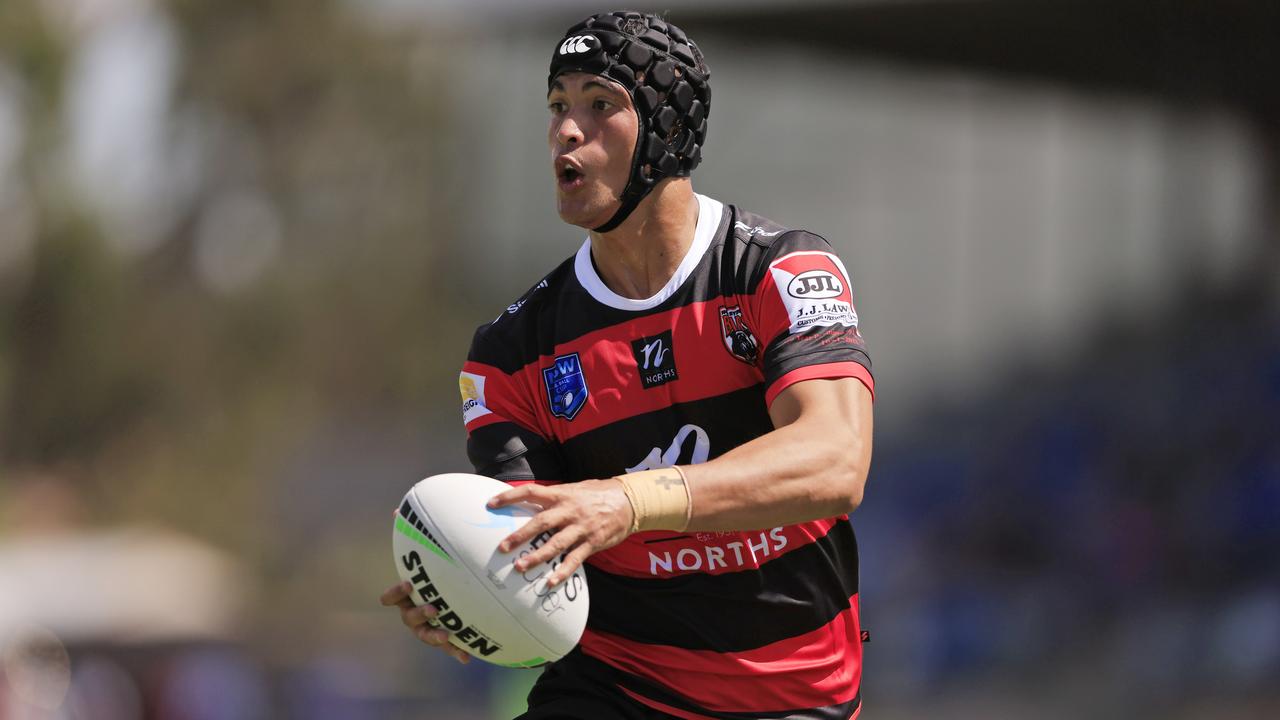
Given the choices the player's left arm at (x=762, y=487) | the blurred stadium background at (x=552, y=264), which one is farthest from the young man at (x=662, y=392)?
the blurred stadium background at (x=552, y=264)

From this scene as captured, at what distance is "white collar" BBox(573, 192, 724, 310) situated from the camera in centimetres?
483

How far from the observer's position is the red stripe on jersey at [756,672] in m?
4.76

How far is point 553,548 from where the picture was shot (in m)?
3.92

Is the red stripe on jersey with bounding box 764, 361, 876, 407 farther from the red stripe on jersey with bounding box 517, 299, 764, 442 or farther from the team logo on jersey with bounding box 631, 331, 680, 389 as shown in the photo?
the team logo on jersey with bounding box 631, 331, 680, 389

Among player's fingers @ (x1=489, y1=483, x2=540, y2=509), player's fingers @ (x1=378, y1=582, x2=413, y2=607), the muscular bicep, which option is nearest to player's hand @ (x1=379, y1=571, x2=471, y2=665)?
player's fingers @ (x1=378, y1=582, x2=413, y2=607)

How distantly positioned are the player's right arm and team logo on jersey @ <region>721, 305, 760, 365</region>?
→ 2.18 ft

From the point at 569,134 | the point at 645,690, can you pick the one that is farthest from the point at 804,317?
the point at 645,690

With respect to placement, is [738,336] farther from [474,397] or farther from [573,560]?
[573,560]

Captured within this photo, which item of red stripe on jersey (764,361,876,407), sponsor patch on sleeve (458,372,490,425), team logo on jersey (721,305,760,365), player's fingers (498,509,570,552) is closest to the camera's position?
player's fingers (498,509,570,552)

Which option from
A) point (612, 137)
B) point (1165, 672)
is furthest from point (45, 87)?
point (612, 137)

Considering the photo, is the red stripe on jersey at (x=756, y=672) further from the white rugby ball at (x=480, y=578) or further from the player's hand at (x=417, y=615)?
the player's hand at (x=417, y=615)

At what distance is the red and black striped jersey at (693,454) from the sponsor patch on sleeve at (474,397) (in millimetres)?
13

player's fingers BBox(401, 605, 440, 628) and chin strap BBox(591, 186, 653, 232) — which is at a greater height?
chin strap BBox(591, 186, 653, 232)

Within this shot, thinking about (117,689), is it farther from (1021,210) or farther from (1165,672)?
(1021,210)
